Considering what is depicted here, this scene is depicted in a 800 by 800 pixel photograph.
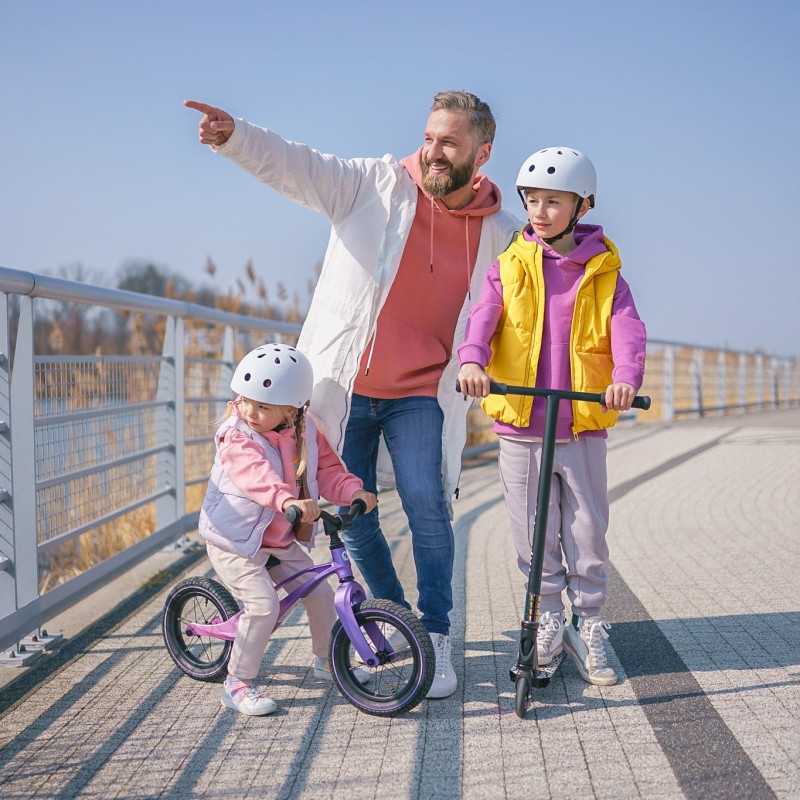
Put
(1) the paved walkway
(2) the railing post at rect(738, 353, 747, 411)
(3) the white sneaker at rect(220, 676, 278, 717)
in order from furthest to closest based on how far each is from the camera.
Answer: (2) the railing post at rect(738, 353, 747, 411) < (3) the white sneaker at rect(220, 676, 278, 717) < (1) the paved walkway

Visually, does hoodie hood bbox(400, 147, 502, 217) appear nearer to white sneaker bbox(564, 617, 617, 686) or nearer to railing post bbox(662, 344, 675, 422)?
white sneaker bbox(564, 617, 617, 686)

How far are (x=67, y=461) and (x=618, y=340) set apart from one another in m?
2.70

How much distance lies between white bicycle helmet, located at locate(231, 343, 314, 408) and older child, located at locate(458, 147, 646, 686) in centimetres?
60

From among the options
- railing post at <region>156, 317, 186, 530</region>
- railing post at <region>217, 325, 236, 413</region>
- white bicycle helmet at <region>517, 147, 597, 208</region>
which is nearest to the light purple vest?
white bicycle helmet at <region>517, 147, 597, 208</region>

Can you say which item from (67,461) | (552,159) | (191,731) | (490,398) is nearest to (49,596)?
(67,461)

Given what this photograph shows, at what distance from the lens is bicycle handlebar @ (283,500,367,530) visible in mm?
3465

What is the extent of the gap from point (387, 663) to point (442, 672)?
25 centimetres

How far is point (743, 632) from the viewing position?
438 centimetres

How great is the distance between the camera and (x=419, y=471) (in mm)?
3994

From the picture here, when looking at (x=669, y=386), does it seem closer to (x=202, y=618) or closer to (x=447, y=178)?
(x=447, y=178)

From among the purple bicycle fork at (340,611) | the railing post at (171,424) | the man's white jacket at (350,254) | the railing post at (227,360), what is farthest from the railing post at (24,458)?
the railing post at (227,360)

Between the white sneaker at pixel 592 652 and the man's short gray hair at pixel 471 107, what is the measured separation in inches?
75.1

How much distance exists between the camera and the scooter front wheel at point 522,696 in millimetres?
3418

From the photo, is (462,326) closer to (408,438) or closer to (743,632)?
(408,438)
